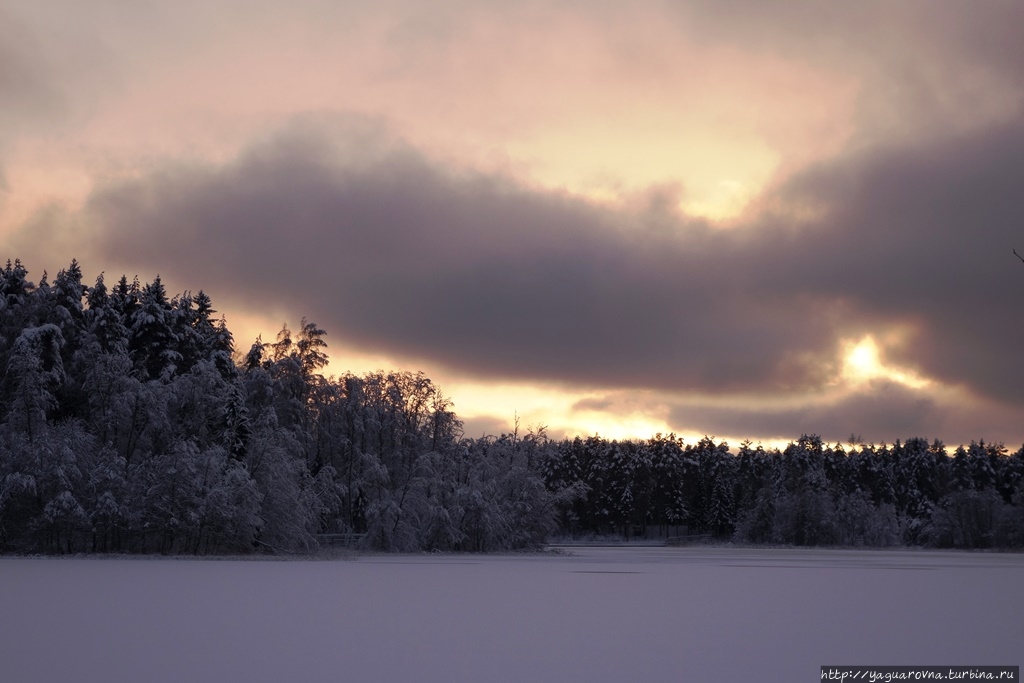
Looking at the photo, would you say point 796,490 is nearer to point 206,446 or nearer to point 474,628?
point 206,446

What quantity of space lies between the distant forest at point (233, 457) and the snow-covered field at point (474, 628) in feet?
54.4

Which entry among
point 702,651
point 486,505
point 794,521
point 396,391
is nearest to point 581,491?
point 486,505

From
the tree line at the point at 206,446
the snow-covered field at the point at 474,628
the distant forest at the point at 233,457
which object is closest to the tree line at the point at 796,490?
the distant forest at the point at 233,457

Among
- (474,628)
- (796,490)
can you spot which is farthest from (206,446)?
(796,490)

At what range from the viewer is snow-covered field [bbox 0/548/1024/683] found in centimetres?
1486

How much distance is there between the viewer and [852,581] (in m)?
40.4

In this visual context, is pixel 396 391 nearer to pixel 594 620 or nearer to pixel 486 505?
pixel 486 505

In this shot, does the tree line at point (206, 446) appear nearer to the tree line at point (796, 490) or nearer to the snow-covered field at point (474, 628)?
the snow-covered field at point (474, 628)

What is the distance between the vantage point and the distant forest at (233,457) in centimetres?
5450

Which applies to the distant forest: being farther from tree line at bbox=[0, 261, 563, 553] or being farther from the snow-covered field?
the snow-covered field

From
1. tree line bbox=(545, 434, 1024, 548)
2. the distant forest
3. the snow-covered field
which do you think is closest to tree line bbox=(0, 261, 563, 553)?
the distant forest

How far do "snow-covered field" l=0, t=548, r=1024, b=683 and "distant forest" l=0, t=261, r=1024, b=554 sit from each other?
16577mm

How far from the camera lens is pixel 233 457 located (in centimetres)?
5781

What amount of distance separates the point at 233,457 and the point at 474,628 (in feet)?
132
